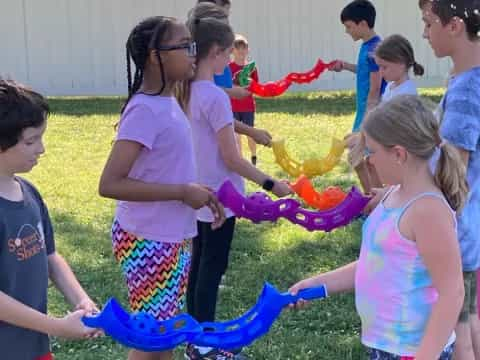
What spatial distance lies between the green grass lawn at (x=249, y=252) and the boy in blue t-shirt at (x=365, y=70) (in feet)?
1.53

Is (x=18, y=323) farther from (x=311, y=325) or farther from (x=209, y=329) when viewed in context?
(x=311, y=325)

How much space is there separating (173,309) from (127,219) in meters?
0.39

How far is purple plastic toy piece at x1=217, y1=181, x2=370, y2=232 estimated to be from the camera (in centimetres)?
382

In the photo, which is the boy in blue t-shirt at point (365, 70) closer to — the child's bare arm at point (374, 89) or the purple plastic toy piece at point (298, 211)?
the child's bare arm at point (374, 89)

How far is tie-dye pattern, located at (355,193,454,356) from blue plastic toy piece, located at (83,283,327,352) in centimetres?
19

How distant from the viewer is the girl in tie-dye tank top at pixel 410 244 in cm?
217

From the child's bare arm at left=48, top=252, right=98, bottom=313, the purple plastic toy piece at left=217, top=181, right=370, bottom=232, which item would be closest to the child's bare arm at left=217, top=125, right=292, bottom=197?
the purple plastic toy piece at left=217, top=181, right=370, bottom=232

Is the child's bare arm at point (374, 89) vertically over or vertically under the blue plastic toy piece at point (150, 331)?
over

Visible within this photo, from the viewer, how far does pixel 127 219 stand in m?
3.02

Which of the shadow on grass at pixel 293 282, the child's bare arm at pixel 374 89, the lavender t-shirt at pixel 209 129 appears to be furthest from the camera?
the child's bare arm at pixel 374 89

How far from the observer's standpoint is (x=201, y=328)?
2.57 m

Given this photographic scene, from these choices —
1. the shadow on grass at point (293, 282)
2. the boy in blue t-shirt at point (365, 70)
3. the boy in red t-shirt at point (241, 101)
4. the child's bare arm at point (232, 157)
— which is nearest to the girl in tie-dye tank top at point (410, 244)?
the child's bare arm at point (232, 157)

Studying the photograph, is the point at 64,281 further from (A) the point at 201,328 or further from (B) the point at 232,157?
(B) the point at 232,157

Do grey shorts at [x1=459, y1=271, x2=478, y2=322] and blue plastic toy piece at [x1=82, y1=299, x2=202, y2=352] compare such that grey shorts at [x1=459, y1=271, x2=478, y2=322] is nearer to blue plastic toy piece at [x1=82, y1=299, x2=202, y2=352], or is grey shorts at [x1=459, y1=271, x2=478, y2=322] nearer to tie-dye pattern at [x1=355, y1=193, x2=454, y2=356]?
tie-dye pattern at [x1=355, y1=193, x2=454, y2=356]
